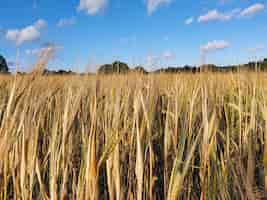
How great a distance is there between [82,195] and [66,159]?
0.13 meters

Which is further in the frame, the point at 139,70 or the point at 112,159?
the point at 139,70

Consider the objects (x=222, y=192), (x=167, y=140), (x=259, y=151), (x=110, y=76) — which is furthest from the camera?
(x=110, y=76)

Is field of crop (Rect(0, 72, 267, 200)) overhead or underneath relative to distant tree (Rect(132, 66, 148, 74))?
underneath

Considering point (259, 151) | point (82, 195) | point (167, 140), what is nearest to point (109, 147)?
point (82, 195)

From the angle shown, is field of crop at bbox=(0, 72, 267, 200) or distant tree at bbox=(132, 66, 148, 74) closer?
field of crop at bbox=(0, 72, 267, 200)

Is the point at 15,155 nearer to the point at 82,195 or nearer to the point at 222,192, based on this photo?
the point at 82,195

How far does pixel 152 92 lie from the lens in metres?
0.67

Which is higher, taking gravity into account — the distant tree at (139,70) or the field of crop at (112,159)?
the distant tree at (139,70)

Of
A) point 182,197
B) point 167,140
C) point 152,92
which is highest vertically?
point 152,92

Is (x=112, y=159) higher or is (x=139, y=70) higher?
(x=139, y=70)

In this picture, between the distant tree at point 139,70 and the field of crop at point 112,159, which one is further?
the distant tree at point 139,70

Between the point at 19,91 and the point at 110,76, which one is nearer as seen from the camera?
the point at 19,91

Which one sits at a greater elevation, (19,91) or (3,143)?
(19,91)

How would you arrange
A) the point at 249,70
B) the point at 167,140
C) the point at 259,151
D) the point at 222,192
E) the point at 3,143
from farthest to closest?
the point at 249,70 → the point at 259,151 → the point at 167,140 → the point at 3,143 → the point at 222,192
